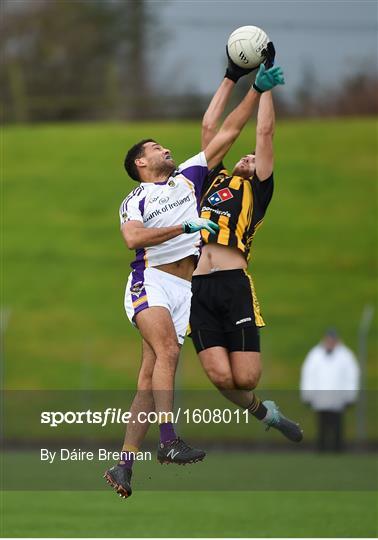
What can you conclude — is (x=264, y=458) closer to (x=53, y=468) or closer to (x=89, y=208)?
(x=53, y=468)

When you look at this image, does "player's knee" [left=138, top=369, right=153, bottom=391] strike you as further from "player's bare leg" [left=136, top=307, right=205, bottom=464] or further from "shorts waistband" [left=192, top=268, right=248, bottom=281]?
"shorts waistband" [left=192, top=268, right=248, bottom=281]

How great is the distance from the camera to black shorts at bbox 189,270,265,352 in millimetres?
10719

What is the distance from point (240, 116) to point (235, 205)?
2.85 ft

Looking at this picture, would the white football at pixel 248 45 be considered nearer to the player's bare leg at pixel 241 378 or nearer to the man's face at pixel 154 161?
the man's face at pixel 154 161

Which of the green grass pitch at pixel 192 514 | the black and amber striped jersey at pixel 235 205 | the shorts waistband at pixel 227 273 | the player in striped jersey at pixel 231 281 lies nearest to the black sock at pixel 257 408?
the player in striped jersey at pixel 231 281

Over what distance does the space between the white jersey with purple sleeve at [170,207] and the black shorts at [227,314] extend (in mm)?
706

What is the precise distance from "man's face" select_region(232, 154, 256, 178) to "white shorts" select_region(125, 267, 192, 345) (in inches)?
45.4

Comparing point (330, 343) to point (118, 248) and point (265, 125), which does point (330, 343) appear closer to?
point (118, 248)

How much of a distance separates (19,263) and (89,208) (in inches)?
A: 152

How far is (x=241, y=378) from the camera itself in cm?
1064

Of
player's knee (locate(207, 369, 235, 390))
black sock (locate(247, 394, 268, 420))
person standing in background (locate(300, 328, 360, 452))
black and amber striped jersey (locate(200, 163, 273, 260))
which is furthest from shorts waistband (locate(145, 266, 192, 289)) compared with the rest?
person standing in background (locate(300, 328, 360, 452))

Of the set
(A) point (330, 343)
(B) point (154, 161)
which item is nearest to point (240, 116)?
(B) point (154, 161)

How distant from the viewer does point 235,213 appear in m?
10.5

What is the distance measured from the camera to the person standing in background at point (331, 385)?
24.6 m
